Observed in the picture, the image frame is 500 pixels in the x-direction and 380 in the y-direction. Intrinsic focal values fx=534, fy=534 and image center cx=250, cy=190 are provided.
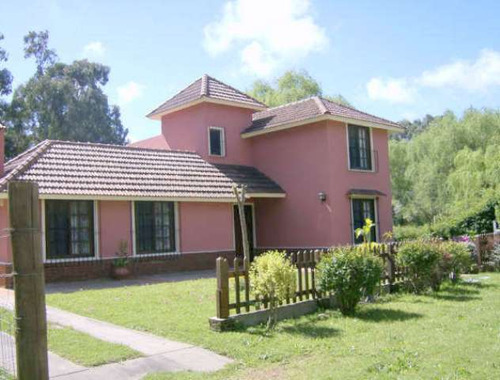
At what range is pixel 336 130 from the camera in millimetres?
20719

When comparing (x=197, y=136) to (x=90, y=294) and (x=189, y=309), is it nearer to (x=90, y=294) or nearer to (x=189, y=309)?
(x=90, y=294)

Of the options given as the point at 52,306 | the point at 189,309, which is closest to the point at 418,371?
the point at 189,309

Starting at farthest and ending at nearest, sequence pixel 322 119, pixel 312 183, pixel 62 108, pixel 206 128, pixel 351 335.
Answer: pixel 62 108
pixel 206 128
pixel 312 183
pixel 322 119
pixel 351 335

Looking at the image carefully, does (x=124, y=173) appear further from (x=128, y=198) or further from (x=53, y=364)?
(x=53, y=364)

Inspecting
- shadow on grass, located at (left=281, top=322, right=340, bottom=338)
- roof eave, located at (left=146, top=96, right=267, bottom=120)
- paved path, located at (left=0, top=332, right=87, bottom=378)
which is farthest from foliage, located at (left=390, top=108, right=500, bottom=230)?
paved path, located at (left=0, top=332, right=87, bottom=378)

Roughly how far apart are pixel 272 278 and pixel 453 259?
5.92m

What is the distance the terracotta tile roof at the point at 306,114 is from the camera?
20.6 meters

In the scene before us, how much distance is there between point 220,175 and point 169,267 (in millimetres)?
4414

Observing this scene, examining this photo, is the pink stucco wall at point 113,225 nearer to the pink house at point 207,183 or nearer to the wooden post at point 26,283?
the pink house at point 207,183

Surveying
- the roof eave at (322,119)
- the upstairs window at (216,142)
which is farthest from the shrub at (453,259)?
the upstairs window at (216,142)

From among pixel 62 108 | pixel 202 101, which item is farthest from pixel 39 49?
pixel 202 101

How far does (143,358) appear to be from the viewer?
23.2 feet

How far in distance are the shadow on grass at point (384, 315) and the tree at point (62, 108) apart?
1388 inches

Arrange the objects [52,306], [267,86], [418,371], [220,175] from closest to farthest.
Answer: [418,371] → [52,306] → [220,175] → [267,86]
